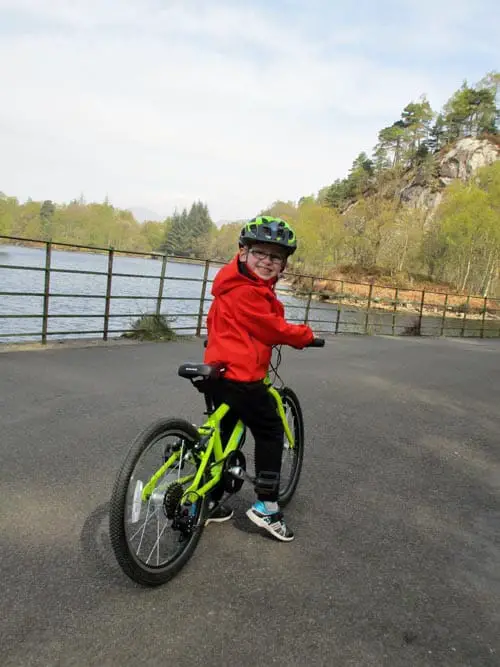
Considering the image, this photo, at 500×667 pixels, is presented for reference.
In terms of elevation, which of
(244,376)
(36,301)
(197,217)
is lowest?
(36,301)

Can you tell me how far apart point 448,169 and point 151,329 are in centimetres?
9822

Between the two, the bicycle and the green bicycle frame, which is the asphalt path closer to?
the bicycle

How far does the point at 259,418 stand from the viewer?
114 inches

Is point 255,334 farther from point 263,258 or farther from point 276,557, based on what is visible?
point 276,557

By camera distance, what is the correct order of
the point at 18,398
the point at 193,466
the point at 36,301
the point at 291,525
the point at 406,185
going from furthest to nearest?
the point at 406,185 → the point at 36,301 → the point at 18,398 → the point at 291,525 → the point at 193,466

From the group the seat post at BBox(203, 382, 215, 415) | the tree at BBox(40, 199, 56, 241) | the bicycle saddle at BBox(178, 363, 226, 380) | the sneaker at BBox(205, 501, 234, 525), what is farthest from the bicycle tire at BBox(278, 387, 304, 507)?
the tree at BBox(40, 199, 56, 241)

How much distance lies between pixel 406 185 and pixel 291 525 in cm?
10631

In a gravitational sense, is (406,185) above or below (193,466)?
above

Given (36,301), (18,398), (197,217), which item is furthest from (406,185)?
(18,398)

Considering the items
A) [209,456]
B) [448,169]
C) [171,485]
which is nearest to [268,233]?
[209,456]

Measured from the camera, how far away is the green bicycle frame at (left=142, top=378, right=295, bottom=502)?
2.50m

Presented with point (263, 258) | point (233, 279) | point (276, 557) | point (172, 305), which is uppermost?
point (263, 258)

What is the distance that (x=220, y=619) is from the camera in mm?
2283

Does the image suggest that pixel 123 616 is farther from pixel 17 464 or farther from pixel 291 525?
pixel 17 464
